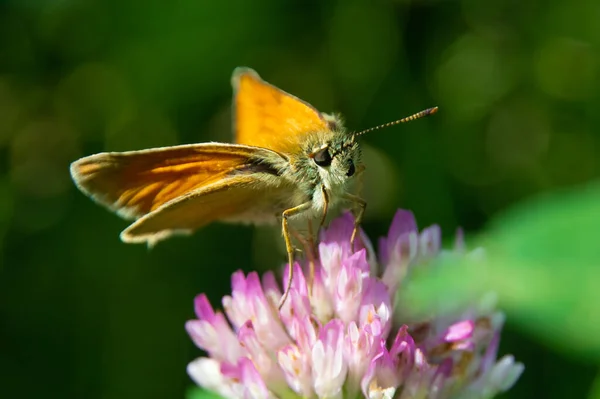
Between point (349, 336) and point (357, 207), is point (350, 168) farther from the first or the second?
point (349, 336)

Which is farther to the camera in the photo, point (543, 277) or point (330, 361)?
point (543, 277)

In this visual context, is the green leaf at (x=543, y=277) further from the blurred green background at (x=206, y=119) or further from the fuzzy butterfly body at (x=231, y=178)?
the blurred green background at (x=206, y=119)

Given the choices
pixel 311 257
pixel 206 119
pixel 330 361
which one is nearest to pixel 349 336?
pixel 330 361

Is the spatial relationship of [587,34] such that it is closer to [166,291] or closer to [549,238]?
[549,238]

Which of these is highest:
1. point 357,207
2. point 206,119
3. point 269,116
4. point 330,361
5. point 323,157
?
point 206,119

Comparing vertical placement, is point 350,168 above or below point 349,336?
above

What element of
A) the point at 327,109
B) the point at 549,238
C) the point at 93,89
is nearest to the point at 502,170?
the point at 327,109
